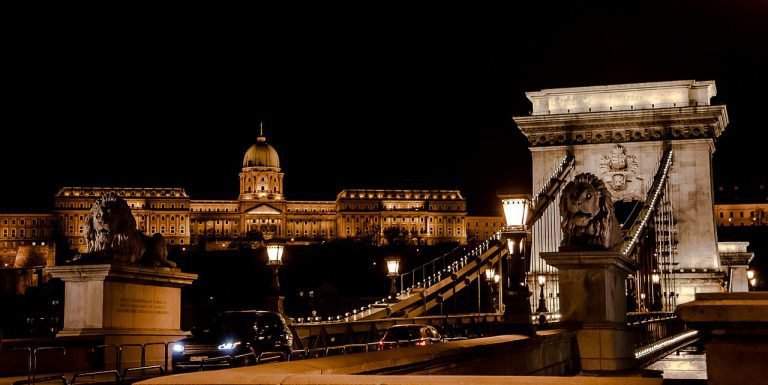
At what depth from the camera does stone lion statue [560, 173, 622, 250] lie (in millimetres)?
13984

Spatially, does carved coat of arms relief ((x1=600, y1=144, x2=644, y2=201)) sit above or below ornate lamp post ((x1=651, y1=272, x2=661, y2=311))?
above

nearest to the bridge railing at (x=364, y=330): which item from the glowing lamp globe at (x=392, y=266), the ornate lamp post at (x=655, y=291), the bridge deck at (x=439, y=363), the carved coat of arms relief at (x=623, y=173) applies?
the glowing lamp globe at (x=392, y=266)

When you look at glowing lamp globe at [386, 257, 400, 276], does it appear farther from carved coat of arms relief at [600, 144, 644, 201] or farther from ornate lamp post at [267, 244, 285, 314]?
carved coat of arms relief at [600, 144, 644, 201]

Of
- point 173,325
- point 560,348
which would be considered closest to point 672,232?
point 173,325

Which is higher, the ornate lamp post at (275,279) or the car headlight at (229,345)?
the ornate lamp post at (275,279)

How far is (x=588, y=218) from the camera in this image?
46.3 ft

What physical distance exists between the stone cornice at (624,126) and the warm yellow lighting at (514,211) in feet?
88.3

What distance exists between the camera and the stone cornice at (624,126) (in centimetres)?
4200

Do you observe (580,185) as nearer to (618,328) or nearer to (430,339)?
(618,328)

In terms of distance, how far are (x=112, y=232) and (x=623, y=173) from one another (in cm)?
2921

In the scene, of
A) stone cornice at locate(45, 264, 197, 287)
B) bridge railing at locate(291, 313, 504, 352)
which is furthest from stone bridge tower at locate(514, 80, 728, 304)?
stone cornice at locate(45, 264, 197, 287)

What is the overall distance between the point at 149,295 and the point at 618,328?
8.04 m

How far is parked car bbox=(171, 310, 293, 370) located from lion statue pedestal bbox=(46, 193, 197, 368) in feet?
4.52

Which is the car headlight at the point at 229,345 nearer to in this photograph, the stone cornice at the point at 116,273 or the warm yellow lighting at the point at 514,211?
the stone cornice at the point at 116,273
